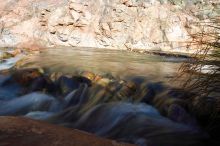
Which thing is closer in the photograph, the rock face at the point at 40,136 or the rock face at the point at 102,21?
the rock face at the point at 40,136

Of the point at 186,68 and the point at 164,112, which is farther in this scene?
the point at 164,112

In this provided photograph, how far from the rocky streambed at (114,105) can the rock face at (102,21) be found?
35.3 ft

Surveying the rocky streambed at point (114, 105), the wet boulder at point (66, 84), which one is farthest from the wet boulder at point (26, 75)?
the wet boulder at point (66, 84)

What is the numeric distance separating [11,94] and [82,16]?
13037mm

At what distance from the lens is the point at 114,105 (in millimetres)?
5469

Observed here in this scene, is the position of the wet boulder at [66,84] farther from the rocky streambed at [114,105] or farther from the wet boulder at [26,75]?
the wet boulder at [26,75]

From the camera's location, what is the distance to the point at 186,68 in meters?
3.69

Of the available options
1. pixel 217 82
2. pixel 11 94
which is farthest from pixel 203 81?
pixel 11 94

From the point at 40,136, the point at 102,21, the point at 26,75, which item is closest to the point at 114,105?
the point at 40,136

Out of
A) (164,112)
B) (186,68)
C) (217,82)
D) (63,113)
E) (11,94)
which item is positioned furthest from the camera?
(11,94)

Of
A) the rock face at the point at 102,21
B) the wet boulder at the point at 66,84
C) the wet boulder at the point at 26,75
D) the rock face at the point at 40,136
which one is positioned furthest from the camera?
the rock face at the point at 102,21

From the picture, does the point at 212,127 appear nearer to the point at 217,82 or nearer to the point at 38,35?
the point at 217,82

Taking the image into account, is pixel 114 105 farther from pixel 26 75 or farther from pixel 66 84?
pixel 26 75

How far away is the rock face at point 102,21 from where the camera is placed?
19.1 meters
